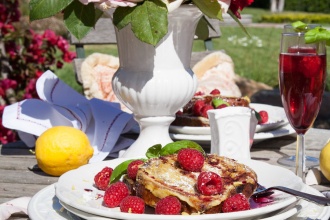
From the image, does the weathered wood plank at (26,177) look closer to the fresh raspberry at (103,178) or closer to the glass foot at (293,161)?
the fresh raspberry at (103,178)

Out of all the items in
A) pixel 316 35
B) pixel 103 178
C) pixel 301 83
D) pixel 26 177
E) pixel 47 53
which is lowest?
pixel 47 53

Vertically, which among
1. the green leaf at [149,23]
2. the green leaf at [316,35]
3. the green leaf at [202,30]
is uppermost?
the green leaf at [149,23]

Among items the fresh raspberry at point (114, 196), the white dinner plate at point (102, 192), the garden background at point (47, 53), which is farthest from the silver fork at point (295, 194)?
the garden background at point (47, 53)

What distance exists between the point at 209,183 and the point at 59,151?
623 millimetres

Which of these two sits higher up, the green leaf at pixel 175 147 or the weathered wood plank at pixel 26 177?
the green leaf at pixel 175 147

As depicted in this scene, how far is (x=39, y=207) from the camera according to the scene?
1231mm

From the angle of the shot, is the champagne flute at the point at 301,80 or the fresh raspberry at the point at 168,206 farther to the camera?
the champagne flute at the point at 301,80

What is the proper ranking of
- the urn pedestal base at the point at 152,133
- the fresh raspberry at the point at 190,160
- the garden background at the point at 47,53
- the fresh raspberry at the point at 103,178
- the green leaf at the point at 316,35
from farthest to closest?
the garden background at the point at 47,53 < the urn pedestal base at the point at 152,133 < the green leaf at the point at 316,35 < the fresh raspberry at the point at 103,178 < the fresh raspberry at the point at 190,160

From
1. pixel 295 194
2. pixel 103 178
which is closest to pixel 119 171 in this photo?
pixel 103 178

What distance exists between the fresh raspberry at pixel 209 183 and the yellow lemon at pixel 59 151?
0.61 m

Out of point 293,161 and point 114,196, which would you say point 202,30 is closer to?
point 293,161

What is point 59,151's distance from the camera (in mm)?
1645

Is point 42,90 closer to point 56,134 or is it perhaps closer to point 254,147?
point 56,134

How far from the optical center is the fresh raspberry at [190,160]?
3.84 ft
